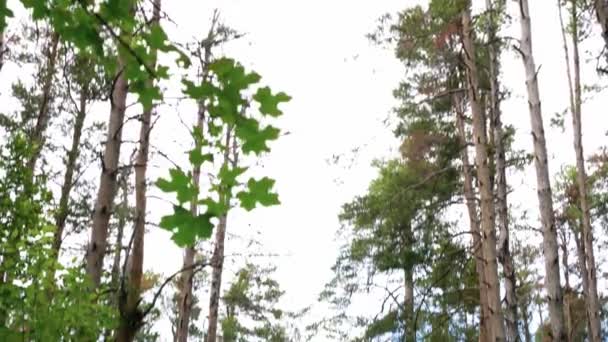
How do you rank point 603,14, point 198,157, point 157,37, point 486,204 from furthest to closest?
1. point 486,204
2. point 603,14
3. point 157,37
4. point 198,157

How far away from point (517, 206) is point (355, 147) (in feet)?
37.8

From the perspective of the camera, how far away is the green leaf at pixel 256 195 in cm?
137

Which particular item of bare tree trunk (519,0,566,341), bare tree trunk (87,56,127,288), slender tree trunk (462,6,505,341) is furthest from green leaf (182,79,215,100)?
slender tree trunk (462,6,505,341)

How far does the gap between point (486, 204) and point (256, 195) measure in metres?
5.46

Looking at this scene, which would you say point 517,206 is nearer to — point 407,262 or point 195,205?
point 407,262

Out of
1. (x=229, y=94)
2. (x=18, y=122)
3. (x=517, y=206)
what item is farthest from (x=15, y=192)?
(x=517, y=206)

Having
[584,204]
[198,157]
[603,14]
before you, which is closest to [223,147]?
[198,157]

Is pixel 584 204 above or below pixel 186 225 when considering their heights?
above

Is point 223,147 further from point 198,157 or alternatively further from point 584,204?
point 584,204

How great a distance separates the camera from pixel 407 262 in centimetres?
1559

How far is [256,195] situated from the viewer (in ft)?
4.51

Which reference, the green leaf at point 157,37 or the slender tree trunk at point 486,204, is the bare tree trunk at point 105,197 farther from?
the green leaf at point 157,37

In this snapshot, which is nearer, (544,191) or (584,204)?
(544,191)

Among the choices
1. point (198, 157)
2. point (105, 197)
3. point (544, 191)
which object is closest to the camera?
point (198, 157)
